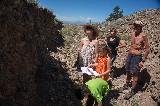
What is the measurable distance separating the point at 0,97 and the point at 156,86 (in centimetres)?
570

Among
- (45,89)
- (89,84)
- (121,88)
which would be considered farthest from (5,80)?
(121,88)

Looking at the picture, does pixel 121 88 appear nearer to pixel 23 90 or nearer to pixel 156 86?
pixel 156 86

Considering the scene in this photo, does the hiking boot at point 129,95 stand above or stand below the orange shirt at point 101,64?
below

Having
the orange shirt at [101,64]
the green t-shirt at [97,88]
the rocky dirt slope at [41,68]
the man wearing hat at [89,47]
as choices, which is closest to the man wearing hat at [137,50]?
the rocky dirt slope at [41,68]

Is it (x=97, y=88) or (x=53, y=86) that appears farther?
(x=53, y=86)

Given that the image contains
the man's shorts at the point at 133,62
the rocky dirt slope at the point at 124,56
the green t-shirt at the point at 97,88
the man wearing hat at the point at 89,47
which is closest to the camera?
the green t-shirt at the point at 97,88

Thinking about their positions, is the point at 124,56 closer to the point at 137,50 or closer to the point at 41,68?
the point at 137,50

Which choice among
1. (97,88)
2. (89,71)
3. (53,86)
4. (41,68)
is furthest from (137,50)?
(41,68)

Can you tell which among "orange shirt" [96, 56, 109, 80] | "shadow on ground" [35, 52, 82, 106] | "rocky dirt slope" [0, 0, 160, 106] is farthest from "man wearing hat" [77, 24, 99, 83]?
"shadow on ground" [35, 52, 82, 106]

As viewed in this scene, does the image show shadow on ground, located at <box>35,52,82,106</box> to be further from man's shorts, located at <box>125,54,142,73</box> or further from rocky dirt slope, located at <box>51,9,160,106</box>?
man's shorts, located at <box>125,54,142,73</box>

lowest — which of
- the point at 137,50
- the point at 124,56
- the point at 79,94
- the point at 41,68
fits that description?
the point at 79,94

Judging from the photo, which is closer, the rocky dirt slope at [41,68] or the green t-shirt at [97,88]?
the rocky dirt slope at [41,68]

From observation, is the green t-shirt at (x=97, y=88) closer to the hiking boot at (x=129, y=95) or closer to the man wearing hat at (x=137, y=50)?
the man wearing hat at (x=137, y=50)

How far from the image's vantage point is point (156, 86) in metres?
9.60
